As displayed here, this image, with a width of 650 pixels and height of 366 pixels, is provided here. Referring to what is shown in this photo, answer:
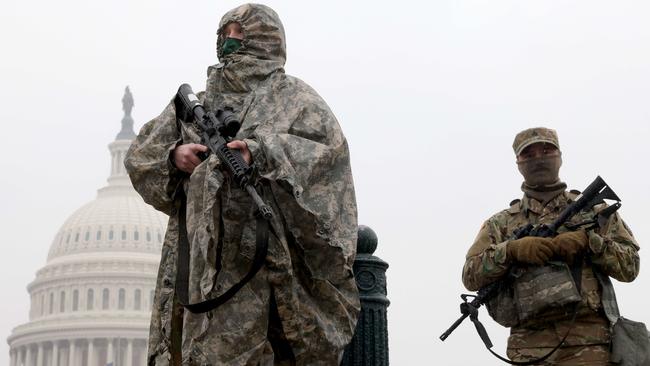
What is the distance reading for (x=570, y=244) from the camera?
5328 mm

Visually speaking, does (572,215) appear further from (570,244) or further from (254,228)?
(254,228)

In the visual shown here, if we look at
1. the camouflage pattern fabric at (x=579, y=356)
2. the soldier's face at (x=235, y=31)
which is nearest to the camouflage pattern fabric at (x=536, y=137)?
the camouflage pattern fabric at (x=579, y=356)

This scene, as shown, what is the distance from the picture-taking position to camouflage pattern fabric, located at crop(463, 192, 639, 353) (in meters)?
5.29

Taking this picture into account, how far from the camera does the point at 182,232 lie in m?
4.95

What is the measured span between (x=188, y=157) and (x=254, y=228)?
1.38 feet

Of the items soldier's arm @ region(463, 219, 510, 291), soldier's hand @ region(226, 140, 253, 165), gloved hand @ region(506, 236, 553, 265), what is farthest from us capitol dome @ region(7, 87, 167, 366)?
soldier's hand @ region(226, 140, 253, 165)

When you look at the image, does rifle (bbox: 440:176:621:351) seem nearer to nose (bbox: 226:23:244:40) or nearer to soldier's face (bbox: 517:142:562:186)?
soldier's face (bbox: 517:142:562:186)

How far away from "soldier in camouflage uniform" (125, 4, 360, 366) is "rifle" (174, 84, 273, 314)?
51mm

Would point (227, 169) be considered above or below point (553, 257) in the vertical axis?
above

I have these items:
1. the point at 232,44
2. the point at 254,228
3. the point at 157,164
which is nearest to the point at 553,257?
the point at 254,228

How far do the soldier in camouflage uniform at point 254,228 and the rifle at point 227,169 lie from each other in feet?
0.17

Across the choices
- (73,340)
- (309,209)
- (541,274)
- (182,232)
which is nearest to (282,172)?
(309,209)

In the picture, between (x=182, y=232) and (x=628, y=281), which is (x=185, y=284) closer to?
(x=182, y=232)

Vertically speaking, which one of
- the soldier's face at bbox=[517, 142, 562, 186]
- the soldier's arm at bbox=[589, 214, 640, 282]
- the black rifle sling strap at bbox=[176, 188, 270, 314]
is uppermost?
the soldier's face at bbox=[517, 142, 562, 186]
